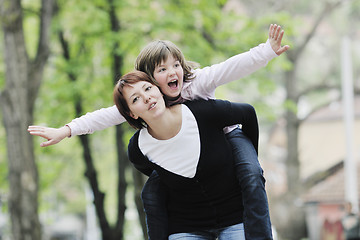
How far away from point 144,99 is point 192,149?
16.8 inches

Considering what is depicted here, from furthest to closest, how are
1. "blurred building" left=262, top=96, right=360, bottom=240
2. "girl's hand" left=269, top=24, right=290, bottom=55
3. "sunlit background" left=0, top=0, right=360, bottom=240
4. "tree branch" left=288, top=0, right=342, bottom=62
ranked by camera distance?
1. "blurred building" left=262, top=96, right=360, bottom=240
2. "tree branch" left=288, top=0, right=342, bottom=62
3. "sunlit background" left=0, top=0, right=360, bottom=240
4. "girl's hand" left=269, top=24, right=290, bottom=55

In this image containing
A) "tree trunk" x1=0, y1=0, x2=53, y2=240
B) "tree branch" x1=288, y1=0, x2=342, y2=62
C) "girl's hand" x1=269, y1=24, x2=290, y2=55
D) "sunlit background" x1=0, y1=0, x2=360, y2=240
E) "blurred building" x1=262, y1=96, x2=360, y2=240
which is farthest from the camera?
"blurred building" x1=262, y1=96, x2=360, y2=240

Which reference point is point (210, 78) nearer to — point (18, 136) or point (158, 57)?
point (158, 57)

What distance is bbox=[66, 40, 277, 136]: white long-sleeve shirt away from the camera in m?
3.75

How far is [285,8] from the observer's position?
22047mm

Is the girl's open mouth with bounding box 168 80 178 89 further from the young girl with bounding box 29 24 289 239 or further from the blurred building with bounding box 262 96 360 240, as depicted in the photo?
the blurred building with bounding box 262 96 360 240

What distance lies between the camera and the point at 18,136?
11297 millimetres

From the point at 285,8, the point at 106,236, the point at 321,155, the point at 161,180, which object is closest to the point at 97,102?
the point at 106,236

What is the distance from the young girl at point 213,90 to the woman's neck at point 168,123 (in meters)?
0.09

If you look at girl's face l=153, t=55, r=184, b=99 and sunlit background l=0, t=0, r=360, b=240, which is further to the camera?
sunlit background l=0, t=0, r=360, b=240

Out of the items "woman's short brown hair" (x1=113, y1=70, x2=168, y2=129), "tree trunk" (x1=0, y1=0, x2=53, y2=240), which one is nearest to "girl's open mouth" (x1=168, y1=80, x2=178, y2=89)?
"woman's short brown hair" (x1=113, y1=70, x2=168, y2=129)

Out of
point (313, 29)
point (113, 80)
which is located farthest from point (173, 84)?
point (313, 29)

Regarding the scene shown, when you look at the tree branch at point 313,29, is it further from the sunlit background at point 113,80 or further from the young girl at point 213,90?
the young girl at point 213,90

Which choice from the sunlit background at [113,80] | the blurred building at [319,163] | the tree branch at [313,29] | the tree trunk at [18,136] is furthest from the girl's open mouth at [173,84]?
the tree branch at [313,29]
